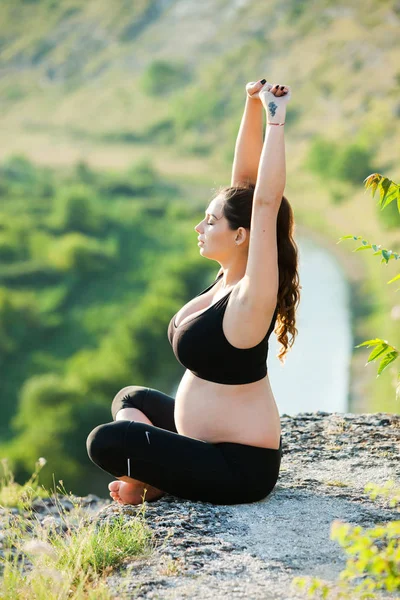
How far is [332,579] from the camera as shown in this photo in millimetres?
2646

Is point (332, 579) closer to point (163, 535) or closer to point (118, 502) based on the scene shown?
point (163, 535)

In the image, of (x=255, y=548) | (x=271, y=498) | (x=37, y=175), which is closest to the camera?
(x=255, y=548)

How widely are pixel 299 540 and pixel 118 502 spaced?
0.78 meters

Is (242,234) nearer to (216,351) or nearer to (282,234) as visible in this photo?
(282,234)

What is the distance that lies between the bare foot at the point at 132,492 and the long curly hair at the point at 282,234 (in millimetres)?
846

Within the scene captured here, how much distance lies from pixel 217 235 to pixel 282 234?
0.24m

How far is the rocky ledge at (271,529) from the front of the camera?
2652 mm

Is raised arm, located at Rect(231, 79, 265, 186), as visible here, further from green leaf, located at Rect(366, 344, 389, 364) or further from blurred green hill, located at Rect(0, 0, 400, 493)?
blurred green hill, located at Rect(0, 0, 400, 493)

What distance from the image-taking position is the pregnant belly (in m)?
3.12

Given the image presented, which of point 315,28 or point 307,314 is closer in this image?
point 307,314

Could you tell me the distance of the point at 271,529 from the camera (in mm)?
3035

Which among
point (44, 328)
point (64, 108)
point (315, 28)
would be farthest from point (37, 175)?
point (44, 328)

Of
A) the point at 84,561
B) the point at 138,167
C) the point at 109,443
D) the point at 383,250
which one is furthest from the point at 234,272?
the point at 138,167

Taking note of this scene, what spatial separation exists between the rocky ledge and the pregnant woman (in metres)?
0.11
